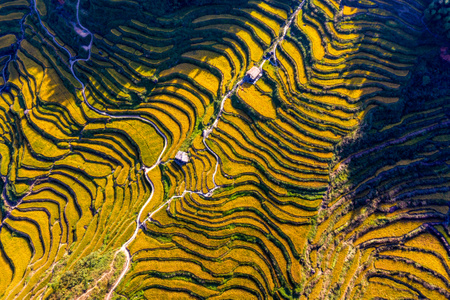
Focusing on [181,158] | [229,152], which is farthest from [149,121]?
[229,152]

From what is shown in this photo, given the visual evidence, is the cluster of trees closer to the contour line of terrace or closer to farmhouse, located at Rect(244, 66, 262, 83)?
the contour line of terrace

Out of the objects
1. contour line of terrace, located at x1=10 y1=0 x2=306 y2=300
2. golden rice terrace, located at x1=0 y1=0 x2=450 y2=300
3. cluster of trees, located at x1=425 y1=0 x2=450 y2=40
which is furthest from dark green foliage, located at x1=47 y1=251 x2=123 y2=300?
cluster of trees, located at x1=425 y1=0 x2=450 y2=40

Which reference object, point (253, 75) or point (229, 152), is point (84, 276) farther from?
point (253, 75)

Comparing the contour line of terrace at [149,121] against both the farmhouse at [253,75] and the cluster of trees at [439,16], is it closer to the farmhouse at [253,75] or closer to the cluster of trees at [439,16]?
the farmhouse at [253,75]

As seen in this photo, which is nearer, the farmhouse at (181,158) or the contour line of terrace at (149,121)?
the contour line of terrace at (149,121)

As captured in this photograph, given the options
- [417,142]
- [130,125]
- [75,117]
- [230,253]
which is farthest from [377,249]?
[75,117]

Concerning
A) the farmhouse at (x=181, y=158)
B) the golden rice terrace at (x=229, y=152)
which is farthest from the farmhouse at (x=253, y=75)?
the farmhouse at (x=181, y=158)
